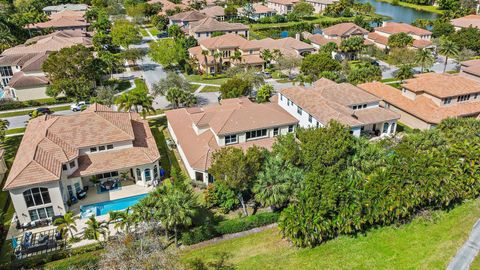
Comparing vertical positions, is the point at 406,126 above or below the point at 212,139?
below

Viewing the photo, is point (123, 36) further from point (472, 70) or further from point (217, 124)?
point (472, 70)

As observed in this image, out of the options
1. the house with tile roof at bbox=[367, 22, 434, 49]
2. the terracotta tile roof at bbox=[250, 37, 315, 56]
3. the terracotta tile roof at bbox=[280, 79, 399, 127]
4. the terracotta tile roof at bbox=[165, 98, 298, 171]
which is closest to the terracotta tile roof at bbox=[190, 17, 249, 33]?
→ the terracotta tile roof at bbox=[250, 37, 315, 56]

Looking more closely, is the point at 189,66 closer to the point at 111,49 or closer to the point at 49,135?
the point at 111,49

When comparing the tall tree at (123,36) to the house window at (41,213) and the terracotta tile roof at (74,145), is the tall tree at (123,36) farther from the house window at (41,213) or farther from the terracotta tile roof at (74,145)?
the house window at (41,213)

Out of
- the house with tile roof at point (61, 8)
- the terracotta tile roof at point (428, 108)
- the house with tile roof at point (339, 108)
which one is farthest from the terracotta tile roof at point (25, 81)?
the house with tile roof at point (61, 8)

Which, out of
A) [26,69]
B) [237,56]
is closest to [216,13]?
[237,56]

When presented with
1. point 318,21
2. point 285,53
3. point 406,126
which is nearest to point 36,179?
point 406,126
